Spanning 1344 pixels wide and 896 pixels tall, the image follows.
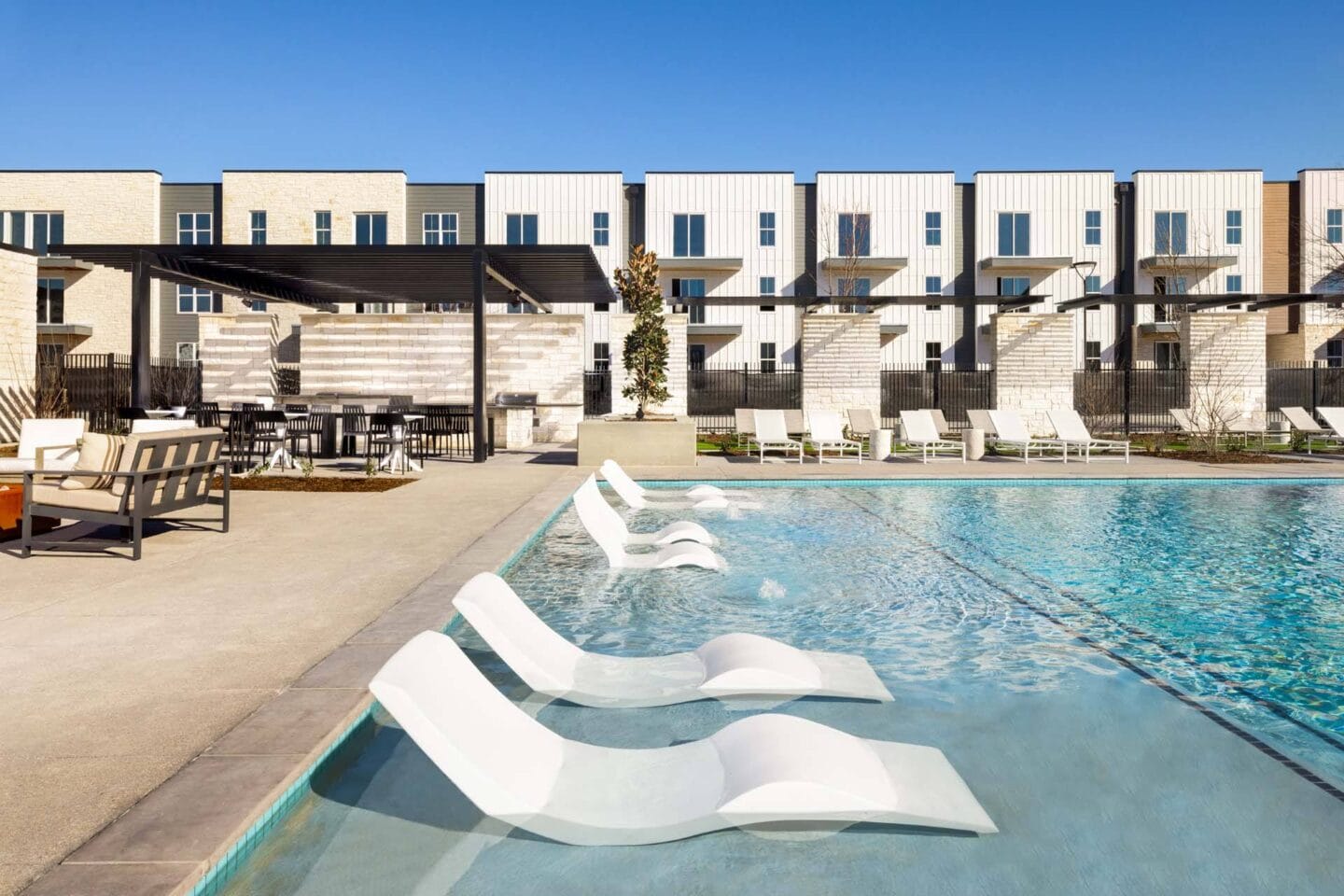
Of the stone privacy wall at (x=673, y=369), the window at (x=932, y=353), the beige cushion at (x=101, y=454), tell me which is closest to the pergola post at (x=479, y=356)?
the stone privacy wall at (x=673, y=369)

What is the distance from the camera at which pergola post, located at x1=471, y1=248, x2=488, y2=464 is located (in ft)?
50.5

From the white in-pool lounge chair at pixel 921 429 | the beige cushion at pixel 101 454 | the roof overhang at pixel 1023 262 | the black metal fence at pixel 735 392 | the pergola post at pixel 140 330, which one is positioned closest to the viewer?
the beige cushion at pixel 101 454

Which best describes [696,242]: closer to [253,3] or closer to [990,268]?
[990,268]

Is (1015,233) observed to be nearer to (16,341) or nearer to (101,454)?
(16,341)

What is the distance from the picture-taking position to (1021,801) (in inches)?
122

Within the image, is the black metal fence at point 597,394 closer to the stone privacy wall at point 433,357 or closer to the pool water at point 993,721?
the stone privacy wall at point 433,357

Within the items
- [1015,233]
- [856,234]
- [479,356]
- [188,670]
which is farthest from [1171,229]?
[188,670]

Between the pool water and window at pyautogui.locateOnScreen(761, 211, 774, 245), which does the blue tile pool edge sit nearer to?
the pool water

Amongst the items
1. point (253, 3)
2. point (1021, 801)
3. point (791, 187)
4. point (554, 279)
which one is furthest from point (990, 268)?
point (1021, 801)

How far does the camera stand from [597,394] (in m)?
29.9

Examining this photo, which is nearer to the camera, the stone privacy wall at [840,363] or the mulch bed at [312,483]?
the mulch bed at [312,483]

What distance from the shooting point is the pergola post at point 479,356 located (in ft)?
50.5

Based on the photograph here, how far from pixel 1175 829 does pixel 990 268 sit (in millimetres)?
37924

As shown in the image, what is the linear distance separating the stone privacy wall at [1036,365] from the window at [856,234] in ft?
47.8
